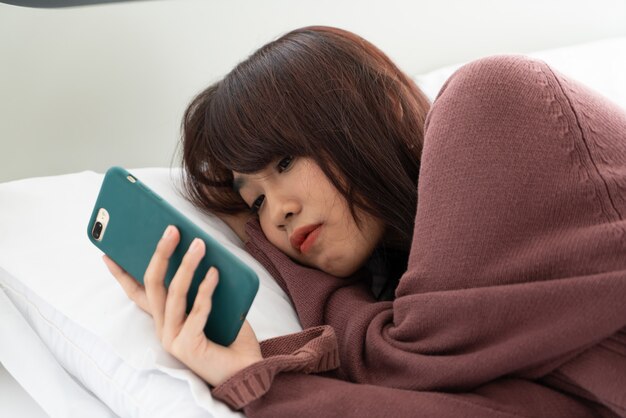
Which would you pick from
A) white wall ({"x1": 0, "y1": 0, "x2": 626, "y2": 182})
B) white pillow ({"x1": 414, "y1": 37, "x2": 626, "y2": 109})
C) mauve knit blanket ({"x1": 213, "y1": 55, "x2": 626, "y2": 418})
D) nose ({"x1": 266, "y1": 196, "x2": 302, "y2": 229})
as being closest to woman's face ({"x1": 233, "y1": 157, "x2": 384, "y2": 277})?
nose ({"x1": 266, "y1": 196, "x2": 302, "y2": 229})

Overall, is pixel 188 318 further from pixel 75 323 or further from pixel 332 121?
pixel 332 121

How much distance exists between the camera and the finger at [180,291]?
0.66 m

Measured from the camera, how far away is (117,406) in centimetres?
75

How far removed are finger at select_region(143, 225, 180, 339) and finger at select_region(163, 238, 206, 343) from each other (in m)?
0.01

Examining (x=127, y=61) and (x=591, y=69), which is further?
(x=591, y=69)

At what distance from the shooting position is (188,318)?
681mm

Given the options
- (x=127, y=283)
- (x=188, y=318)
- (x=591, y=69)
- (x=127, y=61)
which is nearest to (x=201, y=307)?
(x=188, y=318)

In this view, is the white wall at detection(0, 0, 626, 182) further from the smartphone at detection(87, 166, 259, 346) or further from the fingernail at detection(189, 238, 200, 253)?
the fingernail at detection(189, 238, 200, 253)

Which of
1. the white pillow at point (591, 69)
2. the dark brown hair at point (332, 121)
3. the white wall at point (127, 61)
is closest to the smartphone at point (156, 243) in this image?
the dark brown hair at point (332, 121)

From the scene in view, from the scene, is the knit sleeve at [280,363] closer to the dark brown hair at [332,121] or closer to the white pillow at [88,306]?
the white pillow at [88,306]

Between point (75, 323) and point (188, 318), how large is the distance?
177 mm

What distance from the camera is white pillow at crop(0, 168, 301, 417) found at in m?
0.71

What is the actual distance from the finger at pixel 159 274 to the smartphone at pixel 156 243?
12mm

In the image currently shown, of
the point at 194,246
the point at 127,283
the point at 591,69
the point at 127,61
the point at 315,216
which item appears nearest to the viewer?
the point at 194,246
